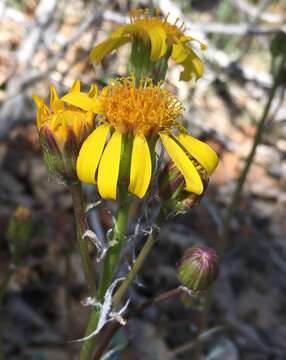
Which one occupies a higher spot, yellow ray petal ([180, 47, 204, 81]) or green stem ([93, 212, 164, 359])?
yellow ray petal ([180, 47, 204, 81])

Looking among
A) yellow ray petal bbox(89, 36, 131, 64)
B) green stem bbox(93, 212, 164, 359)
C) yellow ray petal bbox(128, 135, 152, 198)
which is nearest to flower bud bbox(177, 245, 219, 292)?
green stem bbox(93, 212, 164, 359)

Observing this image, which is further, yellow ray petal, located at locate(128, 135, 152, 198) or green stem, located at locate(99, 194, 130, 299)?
green stem, located at locate(99, 194, 130, 299)

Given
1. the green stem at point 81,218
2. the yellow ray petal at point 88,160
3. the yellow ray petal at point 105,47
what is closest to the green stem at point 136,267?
the green stem at point 81,218

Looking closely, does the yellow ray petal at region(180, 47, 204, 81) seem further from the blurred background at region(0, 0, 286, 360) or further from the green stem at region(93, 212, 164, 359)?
the green stem at region(93, 212, 164, 359)

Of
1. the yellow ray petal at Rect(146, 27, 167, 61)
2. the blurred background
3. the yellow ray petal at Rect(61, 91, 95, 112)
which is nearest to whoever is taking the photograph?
the yellow ray petal at Rect(61, 91, 95, 112)

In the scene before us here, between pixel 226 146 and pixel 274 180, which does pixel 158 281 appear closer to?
pixel 226 146

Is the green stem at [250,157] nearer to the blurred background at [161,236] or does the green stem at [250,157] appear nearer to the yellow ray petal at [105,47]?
the blurred background at [161,236]

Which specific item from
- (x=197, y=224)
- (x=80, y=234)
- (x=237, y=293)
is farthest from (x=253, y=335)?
(x=80, y=234)
